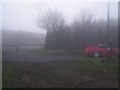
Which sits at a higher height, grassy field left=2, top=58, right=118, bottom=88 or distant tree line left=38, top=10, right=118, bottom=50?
distant tree line left=38, top=10, right=118, bottom=50

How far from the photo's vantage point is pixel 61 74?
15.5 feet

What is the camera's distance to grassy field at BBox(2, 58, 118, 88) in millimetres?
4367

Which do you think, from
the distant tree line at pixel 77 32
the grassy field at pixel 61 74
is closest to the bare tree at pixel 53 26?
the distant tree line at pixel 77 32

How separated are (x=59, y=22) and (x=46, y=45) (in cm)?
67

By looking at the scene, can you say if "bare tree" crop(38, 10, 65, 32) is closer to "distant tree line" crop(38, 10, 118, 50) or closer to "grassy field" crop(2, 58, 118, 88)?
"distant tree line" crop(38, 10, 118, 50)

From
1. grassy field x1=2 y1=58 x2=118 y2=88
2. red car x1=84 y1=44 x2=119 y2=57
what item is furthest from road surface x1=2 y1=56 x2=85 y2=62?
Result: red car x1=84 y1=44 x2=119 y2=57

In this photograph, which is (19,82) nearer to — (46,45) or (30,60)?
(30,60)

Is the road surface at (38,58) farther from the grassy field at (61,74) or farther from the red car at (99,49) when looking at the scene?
the red car at (99,49)

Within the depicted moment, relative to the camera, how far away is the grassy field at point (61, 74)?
4.37 meters

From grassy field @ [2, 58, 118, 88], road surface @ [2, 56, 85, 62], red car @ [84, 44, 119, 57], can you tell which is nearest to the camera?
grassy field @ [2, 58, 118, 88]

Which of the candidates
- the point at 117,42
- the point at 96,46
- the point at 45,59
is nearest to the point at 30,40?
the point at 45,59

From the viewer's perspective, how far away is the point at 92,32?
16.9ft

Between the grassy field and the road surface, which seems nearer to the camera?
the grassy field

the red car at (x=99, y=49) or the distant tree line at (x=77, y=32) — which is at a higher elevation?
the distant tree line at (x=77, y=32)
